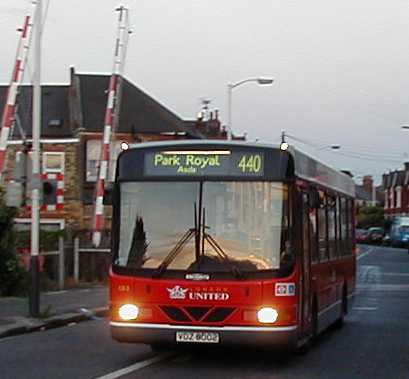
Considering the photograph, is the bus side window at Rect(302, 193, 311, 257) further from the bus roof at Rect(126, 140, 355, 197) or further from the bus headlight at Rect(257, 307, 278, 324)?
the bus headlight at Rect(257, 307, 278, 324)

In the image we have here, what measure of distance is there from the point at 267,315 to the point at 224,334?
0.56 m

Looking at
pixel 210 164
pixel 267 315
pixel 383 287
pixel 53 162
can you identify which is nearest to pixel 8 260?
pixel 210 164

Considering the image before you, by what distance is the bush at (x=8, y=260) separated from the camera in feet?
79.0

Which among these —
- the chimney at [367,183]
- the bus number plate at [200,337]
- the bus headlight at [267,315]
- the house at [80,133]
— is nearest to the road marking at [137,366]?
the bus number plate at [200,337]

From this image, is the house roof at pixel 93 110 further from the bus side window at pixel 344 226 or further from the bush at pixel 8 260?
the bus side window at pixel 344 226

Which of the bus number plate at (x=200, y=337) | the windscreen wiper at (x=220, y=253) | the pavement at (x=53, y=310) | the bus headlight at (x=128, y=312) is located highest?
the windscreen wiper at (x=220, y=253)

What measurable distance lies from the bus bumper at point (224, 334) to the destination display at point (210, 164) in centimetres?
188

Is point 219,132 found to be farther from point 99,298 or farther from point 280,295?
point 280,295

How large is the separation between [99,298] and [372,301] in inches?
292

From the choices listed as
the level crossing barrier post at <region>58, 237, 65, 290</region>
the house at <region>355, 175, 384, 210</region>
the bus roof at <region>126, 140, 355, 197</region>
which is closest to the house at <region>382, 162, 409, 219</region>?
the house at <region>355, 175, 384, 210</region>

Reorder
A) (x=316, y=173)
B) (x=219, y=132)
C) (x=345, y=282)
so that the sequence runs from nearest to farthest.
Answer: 1. (x=316, y=173)
2. (x=345, y=282)
3. (x=219, y=132)

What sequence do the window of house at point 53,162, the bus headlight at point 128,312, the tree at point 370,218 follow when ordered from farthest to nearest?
1. the tree at point 370,218
2. the window of house at point 53,162
3. the bus headlight at point 128,312

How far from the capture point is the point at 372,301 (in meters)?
26.9

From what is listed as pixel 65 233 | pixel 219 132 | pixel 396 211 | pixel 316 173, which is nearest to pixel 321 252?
pixel 316 173
